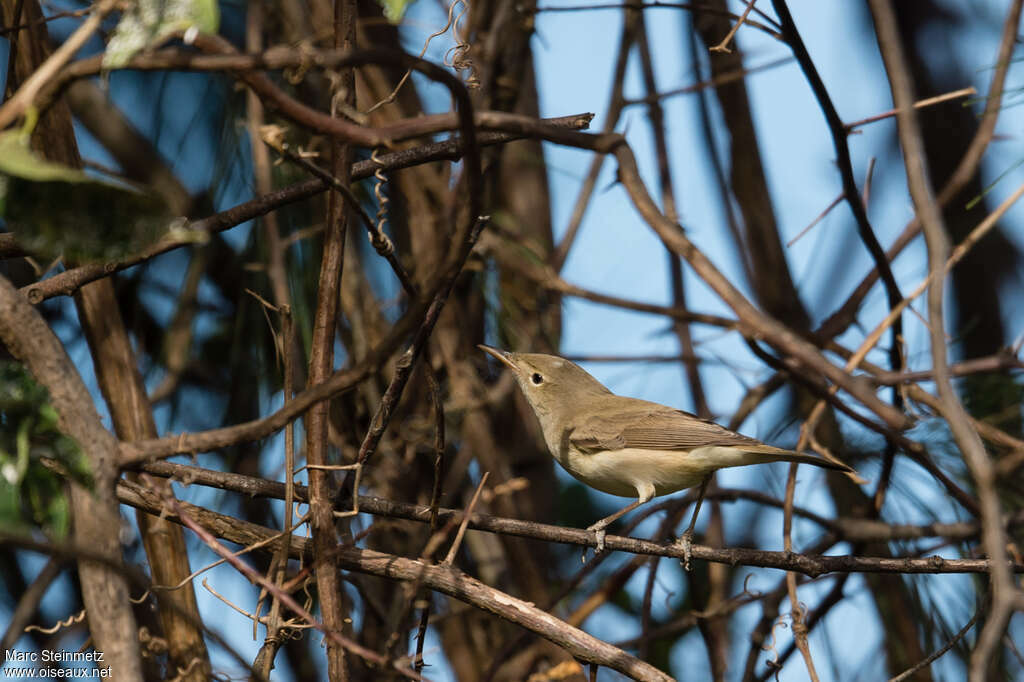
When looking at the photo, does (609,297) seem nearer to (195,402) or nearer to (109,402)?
(195,402)

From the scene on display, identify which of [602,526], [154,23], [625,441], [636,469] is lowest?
[602,526]

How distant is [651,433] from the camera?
11.7 feet

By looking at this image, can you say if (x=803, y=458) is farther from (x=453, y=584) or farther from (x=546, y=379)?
(x=546, y=379)

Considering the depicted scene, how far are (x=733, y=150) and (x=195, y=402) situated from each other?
2.89 m

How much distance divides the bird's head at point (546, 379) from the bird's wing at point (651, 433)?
11.1 inches

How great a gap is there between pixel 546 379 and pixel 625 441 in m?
0.58

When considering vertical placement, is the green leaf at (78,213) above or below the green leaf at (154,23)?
below

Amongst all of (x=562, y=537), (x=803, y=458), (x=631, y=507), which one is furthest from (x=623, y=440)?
(x=562, y=537)

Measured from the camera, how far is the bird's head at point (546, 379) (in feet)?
13.2

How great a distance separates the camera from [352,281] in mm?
4012

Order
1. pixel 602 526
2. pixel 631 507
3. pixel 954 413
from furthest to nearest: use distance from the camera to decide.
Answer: pixel 631 507, pixel 602 526, pixel 954 413

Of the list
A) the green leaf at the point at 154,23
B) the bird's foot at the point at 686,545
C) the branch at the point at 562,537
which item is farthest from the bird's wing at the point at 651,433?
the green leaf at the point at 154,23

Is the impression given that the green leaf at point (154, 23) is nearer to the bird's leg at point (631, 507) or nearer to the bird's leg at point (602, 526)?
the bird's leg at point (602, 526)

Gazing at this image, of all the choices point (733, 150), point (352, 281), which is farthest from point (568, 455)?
point (733, 150)
